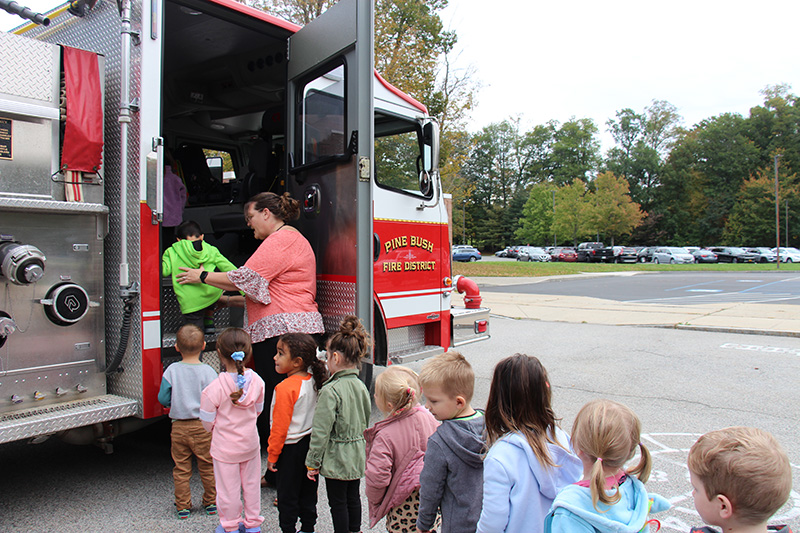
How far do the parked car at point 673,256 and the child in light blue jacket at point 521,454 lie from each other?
154ft

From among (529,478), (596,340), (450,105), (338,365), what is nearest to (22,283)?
(338,365)

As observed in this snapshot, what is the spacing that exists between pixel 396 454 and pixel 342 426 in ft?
1.26

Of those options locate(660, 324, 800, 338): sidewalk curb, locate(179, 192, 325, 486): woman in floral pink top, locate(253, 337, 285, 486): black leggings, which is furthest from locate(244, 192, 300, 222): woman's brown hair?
locate(660, 324, 800, 338): sidewalk curb

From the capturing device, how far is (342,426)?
2.84 m

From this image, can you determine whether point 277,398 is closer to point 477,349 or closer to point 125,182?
point 125,182

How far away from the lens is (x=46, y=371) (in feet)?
10.7

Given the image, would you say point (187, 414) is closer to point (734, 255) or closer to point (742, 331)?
point (742, 331)

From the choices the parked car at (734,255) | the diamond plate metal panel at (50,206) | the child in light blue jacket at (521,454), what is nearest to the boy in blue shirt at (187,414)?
the diamond plate metal panel at (50,206)

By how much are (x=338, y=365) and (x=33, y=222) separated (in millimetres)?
1887

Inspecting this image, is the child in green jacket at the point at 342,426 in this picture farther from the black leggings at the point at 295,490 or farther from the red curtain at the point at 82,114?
the red curtain at the point at 82,114

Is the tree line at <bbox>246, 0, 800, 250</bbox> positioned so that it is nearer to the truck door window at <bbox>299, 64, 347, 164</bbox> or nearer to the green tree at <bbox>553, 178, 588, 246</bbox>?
the green tree at <bbox>553, 178, 588, 246</bbox>

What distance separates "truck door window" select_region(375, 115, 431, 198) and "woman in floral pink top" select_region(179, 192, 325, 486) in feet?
4.59

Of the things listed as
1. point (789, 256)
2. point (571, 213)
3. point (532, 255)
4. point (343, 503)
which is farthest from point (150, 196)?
point (571, 213)

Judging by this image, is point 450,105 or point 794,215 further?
point 794,215
